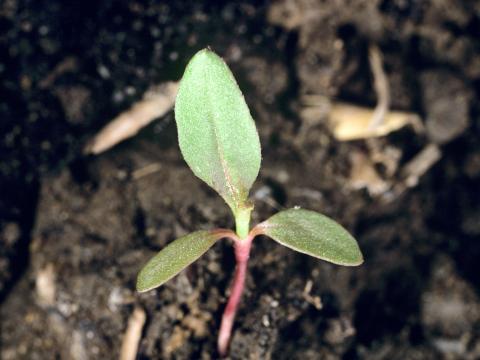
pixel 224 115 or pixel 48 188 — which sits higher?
pixel 224 115

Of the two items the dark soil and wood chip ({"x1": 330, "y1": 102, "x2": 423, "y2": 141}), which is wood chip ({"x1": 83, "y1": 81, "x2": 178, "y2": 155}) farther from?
wood chip ({"x1": 330, "y1": 102, "x2": 423, "y2": 141})

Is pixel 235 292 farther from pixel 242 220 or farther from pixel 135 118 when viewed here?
pixel 135 118

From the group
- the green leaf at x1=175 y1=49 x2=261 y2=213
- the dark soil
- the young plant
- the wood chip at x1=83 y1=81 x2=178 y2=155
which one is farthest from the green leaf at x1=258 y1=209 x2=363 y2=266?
the wood chip at x1=83 y1=81 x2=178 y2=155

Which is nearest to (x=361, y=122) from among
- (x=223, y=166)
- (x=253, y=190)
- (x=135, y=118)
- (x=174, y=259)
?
(x=253, y=190)

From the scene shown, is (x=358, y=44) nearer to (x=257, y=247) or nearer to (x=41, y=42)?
(x=257, y=247)

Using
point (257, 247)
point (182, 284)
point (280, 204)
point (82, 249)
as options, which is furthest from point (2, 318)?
point (280, 204)

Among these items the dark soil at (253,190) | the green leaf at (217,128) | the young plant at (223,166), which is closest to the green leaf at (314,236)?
the young plant at (223,166)
